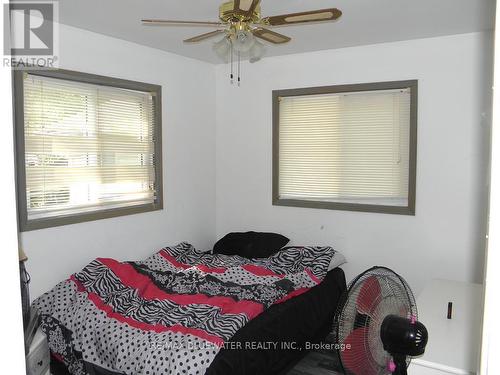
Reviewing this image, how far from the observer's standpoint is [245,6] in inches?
74.8

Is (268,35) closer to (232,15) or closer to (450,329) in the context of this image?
(232,15)

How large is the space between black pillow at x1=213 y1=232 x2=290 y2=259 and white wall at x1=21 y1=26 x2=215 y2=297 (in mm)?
373

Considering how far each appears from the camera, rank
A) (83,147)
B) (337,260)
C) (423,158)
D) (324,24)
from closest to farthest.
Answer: (324,24)
(83,147)
(423,158)
(337,260)

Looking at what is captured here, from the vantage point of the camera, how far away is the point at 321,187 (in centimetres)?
392

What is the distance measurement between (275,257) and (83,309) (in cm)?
165

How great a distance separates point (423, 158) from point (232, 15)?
2150 millimetres

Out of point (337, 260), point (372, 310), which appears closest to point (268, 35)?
point (372, 310)

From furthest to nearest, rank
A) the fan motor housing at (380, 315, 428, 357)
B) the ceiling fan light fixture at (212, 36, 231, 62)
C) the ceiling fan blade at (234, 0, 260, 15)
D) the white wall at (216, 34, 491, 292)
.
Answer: the white wall at (216, 34, 491, 292), the ceiling fan light fixture at (212, 36, 231, 62), the ceiling fan blade at (234, 0, 260, 15), the fan motor housing at (380, 315, 428, 357)

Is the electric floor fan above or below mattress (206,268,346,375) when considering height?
above

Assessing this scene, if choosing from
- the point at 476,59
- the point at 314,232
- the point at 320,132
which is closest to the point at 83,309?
Result: the point at 314,232

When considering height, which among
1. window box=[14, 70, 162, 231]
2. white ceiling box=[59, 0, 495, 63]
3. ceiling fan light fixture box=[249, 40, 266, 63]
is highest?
white ceiling box=[59, 0, 495, 63]

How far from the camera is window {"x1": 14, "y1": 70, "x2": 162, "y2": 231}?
2.79 metres

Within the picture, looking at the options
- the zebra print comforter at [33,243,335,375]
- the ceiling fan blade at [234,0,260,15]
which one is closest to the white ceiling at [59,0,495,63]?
the ceiling fan blade at [234,0,260,15]

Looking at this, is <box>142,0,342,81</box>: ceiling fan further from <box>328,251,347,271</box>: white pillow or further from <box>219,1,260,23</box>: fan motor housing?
<box>328,251,347,271</box>: white pillow
